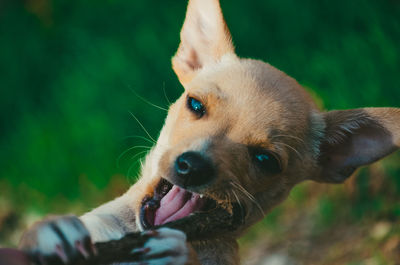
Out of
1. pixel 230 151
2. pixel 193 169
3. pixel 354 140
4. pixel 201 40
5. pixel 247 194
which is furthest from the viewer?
pixel 201 40

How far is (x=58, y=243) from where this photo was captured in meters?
2.37

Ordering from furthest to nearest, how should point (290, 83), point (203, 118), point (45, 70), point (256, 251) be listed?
1. point (45, 70)
2. point (256, 251)
3. point (290, 83)
4. point (203, 118)

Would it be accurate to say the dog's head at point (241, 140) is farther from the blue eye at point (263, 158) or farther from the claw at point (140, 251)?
the claw at point (140, 251)

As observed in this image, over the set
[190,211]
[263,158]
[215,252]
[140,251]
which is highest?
[263,158]

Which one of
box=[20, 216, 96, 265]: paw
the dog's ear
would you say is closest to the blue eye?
the dog's ear

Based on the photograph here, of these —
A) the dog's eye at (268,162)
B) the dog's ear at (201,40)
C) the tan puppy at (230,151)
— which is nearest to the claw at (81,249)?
the tan puppy at (230,151)

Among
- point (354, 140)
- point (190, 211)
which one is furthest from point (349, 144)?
point (190, 211)

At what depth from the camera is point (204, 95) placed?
136 inches

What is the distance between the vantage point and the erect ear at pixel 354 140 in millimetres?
3754

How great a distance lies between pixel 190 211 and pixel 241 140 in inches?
22.1

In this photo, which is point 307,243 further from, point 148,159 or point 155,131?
point 148,159

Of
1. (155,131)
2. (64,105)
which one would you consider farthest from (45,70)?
(155,131)

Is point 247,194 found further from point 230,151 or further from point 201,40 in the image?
point 201,40

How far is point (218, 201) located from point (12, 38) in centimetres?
461
